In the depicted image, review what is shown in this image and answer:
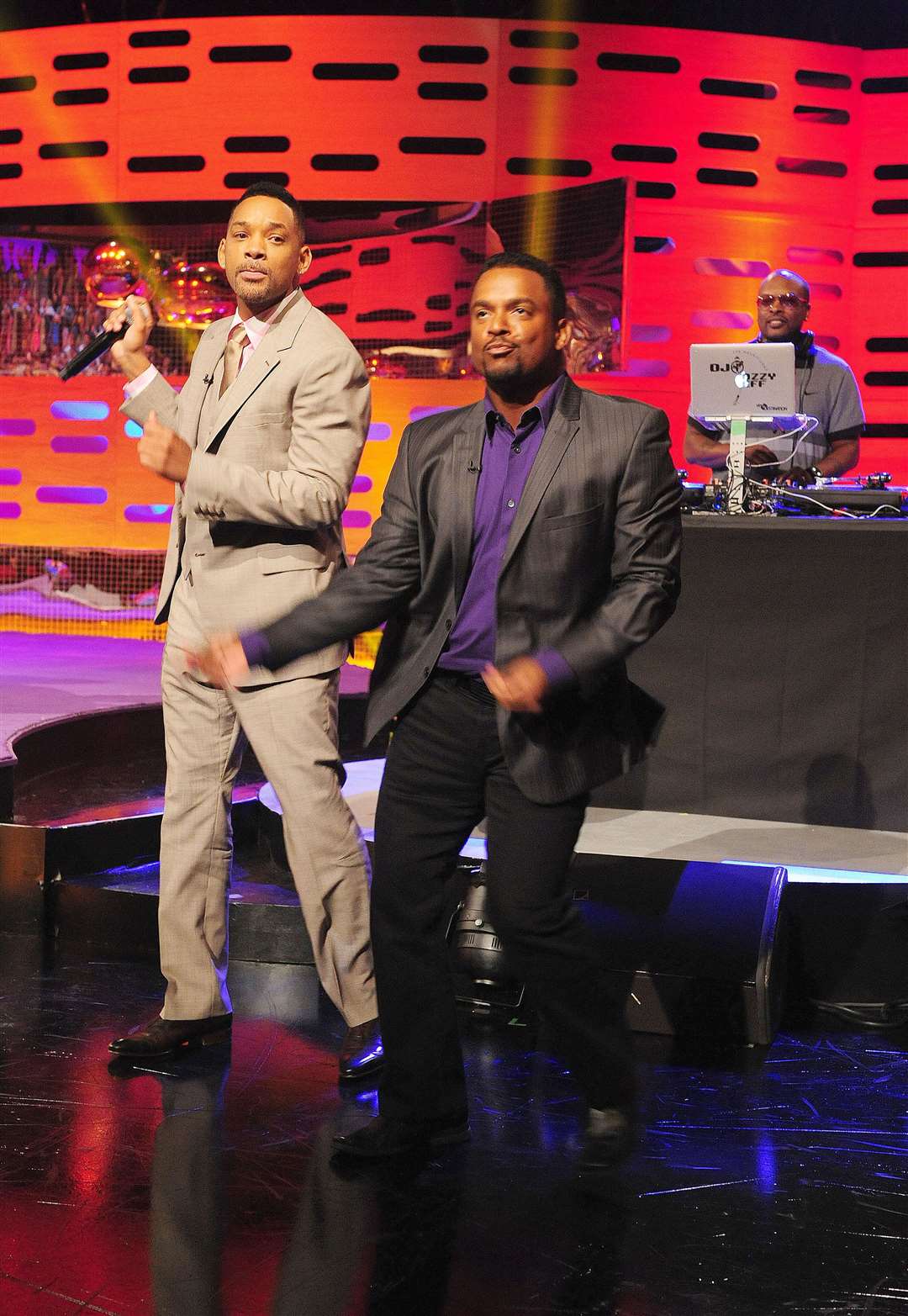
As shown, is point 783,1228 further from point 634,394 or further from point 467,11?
point 467,11

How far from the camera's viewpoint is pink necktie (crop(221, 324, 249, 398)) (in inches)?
114

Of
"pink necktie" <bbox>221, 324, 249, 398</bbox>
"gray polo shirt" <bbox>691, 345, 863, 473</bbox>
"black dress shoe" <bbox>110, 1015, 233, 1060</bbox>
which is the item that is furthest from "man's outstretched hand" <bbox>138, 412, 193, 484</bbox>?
"gray polo shirt" <bbox>691, 345, 863, 473</bbox>

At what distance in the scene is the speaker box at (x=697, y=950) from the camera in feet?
10.3

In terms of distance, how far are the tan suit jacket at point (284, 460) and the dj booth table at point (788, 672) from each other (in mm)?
1723

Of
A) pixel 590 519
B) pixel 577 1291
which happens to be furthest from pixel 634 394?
pixel 577 1291

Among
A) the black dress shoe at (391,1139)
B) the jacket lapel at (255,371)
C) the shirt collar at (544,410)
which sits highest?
the jacket lapel at (255,371)

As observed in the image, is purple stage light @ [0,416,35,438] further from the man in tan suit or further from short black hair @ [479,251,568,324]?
short black hair @ [479,251,568,324]

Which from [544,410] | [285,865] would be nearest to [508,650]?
[544,410]

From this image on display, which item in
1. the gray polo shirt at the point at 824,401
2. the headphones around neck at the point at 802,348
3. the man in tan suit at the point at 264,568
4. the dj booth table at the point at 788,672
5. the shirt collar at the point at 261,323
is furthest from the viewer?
the headphones around neck at the point at 802,348

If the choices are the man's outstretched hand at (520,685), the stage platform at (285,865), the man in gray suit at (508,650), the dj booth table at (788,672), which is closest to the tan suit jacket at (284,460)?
the man in gray suit at (508,650)

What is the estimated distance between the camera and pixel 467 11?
7.99m

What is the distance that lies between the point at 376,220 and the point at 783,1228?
7.03 meters

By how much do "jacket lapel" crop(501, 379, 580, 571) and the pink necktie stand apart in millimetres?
869

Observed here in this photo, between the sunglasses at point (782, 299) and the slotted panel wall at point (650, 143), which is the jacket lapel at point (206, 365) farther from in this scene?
the slotted panel wall at point (650, 143)
